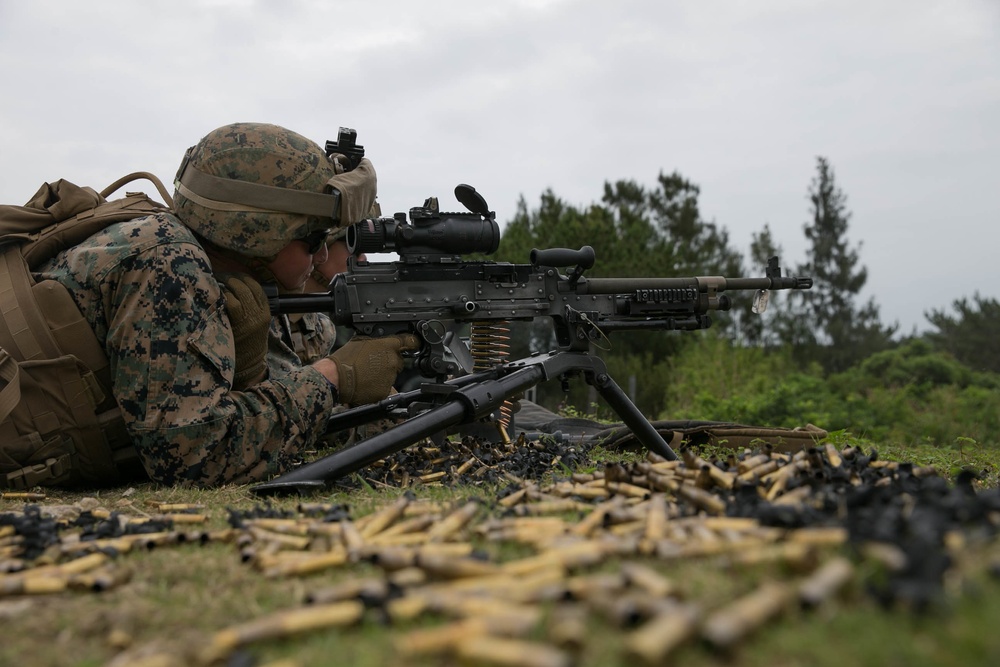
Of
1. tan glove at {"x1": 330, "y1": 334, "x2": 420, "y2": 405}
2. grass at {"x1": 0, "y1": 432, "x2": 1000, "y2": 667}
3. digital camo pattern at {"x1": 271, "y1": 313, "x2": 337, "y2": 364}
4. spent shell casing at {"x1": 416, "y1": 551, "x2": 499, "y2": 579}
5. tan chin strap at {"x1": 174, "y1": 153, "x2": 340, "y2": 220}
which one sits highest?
tan chin strap at {"x1": 174, "y1": 153, "x2": 340, "y2": 220}

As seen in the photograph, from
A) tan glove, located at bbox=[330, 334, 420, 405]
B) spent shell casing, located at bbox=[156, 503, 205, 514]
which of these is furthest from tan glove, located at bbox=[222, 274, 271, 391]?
spent shell casing, located at bbox=[156, 503, 205, 514]

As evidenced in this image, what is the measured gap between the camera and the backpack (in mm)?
4312

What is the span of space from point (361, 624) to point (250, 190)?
3203mm

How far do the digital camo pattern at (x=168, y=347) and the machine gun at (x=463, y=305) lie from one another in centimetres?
61

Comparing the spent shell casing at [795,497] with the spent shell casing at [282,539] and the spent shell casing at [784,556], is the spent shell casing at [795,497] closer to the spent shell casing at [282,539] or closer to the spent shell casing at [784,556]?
the spent shell casing at [784,556]

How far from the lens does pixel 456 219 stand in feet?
17.2

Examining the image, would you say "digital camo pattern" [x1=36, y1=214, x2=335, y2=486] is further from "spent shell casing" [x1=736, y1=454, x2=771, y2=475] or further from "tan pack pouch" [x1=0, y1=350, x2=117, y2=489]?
"spent shell casing" [x1=736, y1=454, x2=771, y2=475]

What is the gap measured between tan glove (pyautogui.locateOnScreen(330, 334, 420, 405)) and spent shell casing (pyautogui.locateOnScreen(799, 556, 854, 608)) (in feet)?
11.2

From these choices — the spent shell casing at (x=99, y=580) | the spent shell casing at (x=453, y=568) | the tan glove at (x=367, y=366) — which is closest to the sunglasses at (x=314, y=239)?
the tan glove at (x=367, y=366)

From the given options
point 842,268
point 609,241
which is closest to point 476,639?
point 609,241

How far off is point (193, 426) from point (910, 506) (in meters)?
3.42

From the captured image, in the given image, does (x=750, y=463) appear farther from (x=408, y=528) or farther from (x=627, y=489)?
(x=408, y=528)

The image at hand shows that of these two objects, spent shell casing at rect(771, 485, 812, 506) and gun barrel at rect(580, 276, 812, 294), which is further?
gun barrel at rect(580, 276, 812, 294)

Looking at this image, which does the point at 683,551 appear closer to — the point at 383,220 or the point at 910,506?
the point at 910,506
